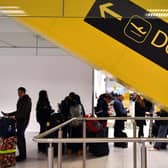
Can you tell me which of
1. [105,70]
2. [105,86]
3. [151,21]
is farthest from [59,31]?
[105,86]

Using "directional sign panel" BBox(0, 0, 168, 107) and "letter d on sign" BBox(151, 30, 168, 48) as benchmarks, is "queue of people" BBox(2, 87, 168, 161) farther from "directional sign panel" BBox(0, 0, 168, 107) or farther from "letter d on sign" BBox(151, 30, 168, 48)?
"letter d on sign" BBox(151, 30, 168, 48)

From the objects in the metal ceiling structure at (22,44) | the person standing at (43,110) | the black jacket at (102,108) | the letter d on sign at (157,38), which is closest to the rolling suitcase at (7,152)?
the person standing at (43,110)

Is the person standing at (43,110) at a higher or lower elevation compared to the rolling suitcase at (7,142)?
higher

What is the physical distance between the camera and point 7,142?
591 centimetres

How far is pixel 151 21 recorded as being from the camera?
267 centimetres

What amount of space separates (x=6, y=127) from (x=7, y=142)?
0.28 m

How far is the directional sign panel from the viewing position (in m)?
2.64

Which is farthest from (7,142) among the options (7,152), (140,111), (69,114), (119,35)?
(119,35)

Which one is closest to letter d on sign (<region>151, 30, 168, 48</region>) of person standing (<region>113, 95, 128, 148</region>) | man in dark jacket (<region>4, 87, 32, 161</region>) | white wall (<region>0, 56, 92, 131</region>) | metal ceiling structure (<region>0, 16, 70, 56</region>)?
man in dark jacket (<region>4, 87, 32, 161</region>)

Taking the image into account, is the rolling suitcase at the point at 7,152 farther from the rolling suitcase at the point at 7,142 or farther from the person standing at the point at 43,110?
the person standing at the point at 43,110

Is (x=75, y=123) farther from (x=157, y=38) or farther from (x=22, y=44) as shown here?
(x=22, y=44)

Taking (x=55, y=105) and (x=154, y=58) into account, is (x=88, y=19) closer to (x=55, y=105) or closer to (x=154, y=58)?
(x=154, y=58)

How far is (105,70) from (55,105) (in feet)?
27.0

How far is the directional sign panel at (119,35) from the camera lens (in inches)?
104
